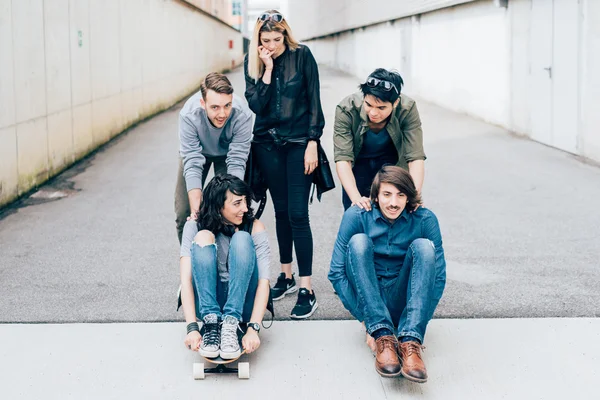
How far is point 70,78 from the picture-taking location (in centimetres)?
1035

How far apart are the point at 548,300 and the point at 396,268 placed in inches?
55.6

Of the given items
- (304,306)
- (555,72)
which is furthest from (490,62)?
(304,306)

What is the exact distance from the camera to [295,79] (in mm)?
4770

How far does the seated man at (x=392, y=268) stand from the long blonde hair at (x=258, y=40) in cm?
105

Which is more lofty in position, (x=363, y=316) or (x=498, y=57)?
(x=498, y=57)

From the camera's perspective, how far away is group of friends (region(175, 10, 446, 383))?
3.99 m

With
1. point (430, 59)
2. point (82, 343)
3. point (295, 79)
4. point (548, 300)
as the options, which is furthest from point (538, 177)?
point (430, 59)

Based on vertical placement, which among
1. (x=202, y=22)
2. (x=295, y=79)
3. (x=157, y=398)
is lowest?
(x=157, y=398)

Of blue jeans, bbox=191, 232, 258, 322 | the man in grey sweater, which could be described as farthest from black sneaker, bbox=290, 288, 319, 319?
the man in grey sweater

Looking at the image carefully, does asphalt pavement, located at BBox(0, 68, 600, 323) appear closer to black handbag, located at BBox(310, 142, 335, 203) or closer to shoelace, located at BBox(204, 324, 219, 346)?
black handbag, located at BBox(310, 142, 335, 203)

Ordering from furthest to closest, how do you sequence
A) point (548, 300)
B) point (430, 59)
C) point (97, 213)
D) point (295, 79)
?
1. point (430, 59)
2. point (97, 213)
3. point (548, 300)
4. point (295, 79)

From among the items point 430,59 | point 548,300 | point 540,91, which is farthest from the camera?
point 430,59

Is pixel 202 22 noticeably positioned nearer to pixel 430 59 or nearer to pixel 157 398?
pixel 430 59

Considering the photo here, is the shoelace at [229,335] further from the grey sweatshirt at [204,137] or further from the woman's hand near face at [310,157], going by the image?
the woman's hand near face at [310,157]
